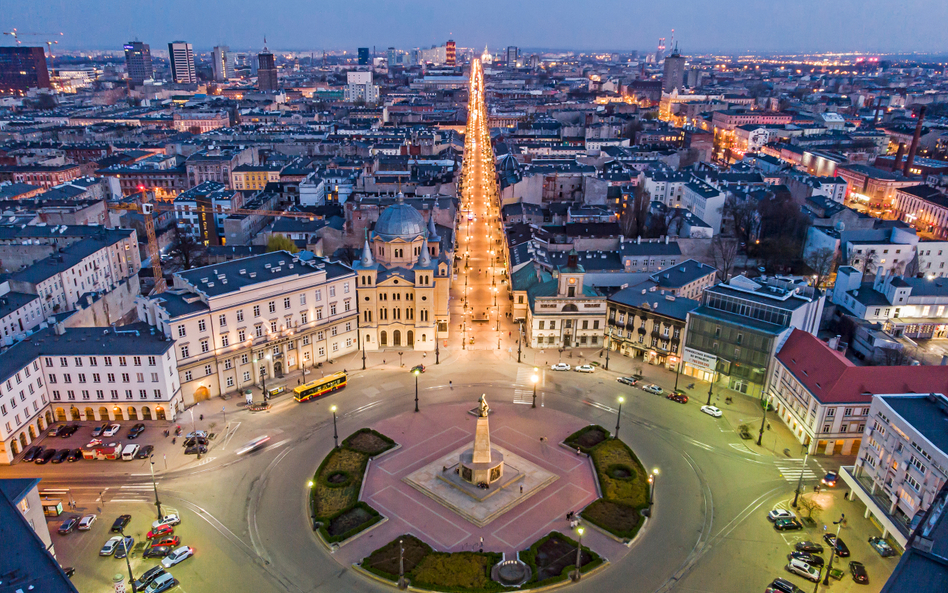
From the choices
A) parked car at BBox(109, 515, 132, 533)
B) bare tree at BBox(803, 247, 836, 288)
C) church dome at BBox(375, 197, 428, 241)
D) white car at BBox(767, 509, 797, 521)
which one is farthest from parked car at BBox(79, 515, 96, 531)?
bare tree at BBox(803, 247, 836, 288)

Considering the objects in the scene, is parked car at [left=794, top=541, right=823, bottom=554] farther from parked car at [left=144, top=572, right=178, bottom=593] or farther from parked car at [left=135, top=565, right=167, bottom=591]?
parked car at [left=135, top=565, right=167, bottom=591]

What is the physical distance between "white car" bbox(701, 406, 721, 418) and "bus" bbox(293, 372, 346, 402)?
41.1 metres

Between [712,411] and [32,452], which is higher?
[712,411]

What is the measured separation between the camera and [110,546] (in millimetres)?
48812

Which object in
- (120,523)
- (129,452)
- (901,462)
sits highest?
(901,462)

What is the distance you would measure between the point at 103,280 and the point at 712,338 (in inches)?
3497

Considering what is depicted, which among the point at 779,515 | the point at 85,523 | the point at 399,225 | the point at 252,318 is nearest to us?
the point at 85,523

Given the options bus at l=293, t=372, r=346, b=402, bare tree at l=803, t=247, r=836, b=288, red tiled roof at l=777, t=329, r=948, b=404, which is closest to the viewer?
red tiled roof at l=777, t=329, r=948, b=404

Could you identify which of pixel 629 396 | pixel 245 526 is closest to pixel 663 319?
pixel 629 396

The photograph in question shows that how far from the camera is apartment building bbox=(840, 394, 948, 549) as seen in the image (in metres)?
47.8

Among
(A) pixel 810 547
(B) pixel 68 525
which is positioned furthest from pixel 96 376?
(A) pixel 810 547

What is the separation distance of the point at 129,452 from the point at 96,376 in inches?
404

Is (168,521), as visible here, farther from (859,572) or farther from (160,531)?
(859,572)

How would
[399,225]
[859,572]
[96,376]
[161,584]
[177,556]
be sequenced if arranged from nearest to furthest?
1. [161,584]
2. [859,572]
3. [177,556]
4. [96,376]
5. [399,225]
